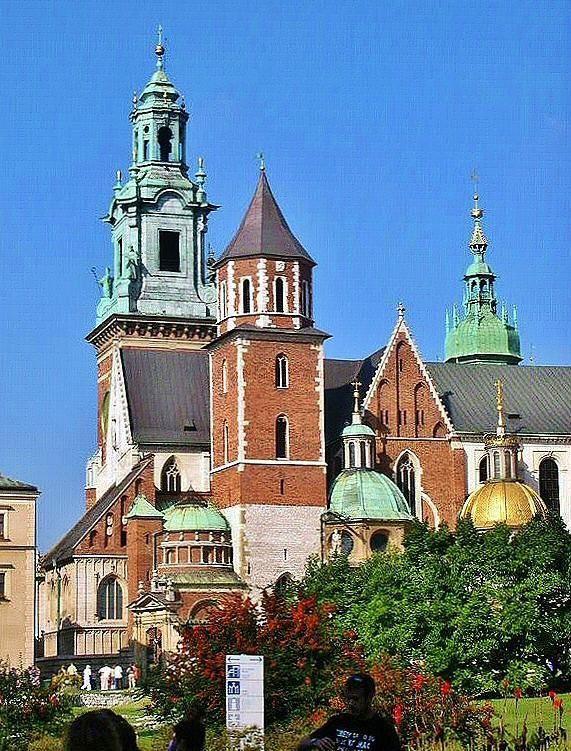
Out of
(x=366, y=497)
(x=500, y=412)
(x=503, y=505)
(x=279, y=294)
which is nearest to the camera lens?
(x=366, y=497)

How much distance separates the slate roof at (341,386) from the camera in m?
75.7

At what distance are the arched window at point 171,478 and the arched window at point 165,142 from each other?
75.9 ft

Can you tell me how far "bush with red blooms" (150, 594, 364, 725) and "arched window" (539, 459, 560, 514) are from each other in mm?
46550

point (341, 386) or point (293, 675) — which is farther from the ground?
point (341, 386)

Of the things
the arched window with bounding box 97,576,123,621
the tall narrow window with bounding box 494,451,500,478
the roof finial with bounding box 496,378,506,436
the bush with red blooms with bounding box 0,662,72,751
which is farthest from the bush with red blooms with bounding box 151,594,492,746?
the roof finial with bounding box 496,378,506,436

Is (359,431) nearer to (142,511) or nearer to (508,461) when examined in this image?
(508,461)

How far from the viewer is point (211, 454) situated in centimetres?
7375

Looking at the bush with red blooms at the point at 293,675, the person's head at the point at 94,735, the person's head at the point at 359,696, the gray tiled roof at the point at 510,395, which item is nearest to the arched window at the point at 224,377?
the gray tiled roof at the point at 510,395

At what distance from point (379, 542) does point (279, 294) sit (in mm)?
11949

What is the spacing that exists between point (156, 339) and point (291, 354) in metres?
16.1

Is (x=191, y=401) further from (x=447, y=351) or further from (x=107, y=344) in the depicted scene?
Result: (x=447, y=351)

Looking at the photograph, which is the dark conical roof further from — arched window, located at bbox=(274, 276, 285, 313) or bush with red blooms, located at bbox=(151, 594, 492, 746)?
bush with red blooms, located at bbox=(151, 594, 492, 746)

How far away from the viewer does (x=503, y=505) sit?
71125 millimetres

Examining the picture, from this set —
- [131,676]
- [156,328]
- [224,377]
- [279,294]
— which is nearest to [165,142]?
[156,328]
